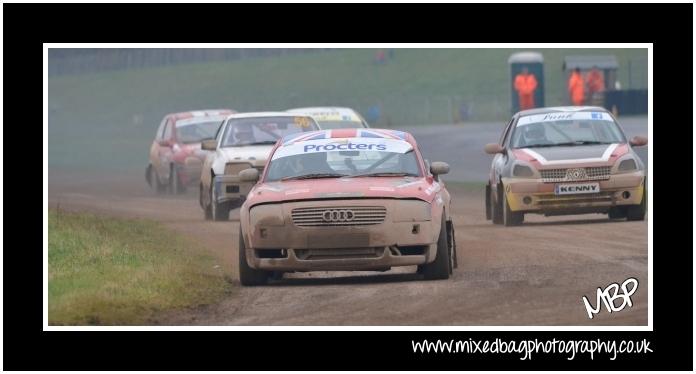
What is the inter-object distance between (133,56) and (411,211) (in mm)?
63951

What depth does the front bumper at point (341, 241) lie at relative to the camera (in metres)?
14.7

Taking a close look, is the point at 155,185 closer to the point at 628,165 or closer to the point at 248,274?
the point at 628,165

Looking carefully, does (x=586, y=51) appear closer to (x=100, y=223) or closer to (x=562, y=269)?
(x=100, y=223)

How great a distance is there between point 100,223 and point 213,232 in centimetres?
252

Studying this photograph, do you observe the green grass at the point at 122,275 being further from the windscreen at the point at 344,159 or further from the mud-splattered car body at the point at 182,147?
the mud-splattered car body at the point at 182,147

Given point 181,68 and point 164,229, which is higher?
point 181,68

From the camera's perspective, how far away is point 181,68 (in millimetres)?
78000

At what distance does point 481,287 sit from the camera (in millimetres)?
14906

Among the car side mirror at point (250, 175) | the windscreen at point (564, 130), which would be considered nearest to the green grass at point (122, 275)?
the car side mirror at point (250, 175)

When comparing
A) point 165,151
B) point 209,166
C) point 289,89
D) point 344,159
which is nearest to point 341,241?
point 344,159

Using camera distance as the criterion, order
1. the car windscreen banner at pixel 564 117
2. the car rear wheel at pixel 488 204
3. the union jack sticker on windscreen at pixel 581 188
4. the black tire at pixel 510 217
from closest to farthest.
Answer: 1. the union jack sticker on windscreen at pixel 581 188
2. the black tire at pixel 510 217
3. the car windscreen banner at pixel 564 117
4. the car rear wheel at pixel 488 204

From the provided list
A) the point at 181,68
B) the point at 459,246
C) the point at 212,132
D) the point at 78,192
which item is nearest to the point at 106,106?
the point at 181,68

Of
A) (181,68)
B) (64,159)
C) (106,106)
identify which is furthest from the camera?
(181,68)

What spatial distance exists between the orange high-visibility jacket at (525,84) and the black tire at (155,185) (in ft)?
65.2
